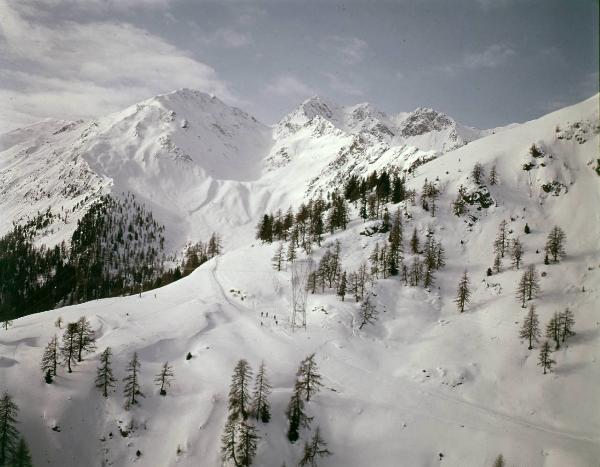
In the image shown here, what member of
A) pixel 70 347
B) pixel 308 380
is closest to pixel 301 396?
pixel 308 380

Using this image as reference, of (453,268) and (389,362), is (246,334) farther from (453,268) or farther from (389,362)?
(453,268)

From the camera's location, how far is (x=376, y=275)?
296ft

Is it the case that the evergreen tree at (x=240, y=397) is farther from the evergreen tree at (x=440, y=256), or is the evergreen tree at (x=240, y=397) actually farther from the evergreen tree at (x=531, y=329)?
the evergreen tree at (x=440, y=256)

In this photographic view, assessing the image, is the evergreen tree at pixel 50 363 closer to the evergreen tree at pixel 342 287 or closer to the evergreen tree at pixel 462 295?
the evergreen tree at pixel 342 287

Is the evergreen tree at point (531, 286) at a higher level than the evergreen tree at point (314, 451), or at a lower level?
higher

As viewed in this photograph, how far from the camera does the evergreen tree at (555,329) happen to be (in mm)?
64262

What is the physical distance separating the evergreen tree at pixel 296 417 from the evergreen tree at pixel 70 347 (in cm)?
3289

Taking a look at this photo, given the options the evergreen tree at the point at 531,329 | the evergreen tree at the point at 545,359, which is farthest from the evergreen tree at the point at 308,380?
the evergreen tree at the point at 531,329

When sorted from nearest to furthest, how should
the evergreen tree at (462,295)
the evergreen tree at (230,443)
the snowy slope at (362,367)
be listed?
the evergreen tree at (230,443)
the snowy slope at (362,367)
the evergreen tree at (462,295)

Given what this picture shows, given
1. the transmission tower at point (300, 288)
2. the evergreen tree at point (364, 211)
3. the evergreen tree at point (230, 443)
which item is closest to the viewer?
the evergreen tree at point (230, 443)

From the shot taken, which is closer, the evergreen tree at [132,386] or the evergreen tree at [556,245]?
the evergreen tree at [132,386]

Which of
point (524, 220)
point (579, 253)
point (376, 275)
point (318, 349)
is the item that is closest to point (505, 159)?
point (524, 220)

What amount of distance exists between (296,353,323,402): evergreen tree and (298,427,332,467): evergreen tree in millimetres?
6296

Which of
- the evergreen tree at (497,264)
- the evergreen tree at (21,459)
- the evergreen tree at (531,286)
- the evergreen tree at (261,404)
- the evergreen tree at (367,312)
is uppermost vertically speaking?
the evergreen tree at (497,264)
